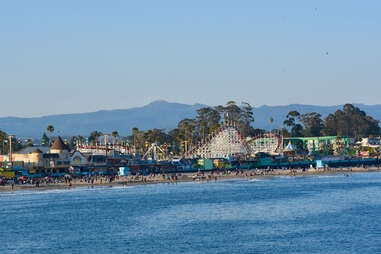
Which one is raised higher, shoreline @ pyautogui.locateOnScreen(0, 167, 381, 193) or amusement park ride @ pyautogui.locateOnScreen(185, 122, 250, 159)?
amusement park ride @ pyautogui.locateOnScreen(185, 122, 250, 159)

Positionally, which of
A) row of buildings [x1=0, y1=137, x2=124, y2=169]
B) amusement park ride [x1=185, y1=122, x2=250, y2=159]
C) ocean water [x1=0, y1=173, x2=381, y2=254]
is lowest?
ocean water [x1=0, y1=173, x2=381, y2=254]

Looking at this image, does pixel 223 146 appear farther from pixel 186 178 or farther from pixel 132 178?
pixel 132 178

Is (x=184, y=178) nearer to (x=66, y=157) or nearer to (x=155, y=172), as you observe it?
(x=155, y=172)

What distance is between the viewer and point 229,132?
17738 centimetres

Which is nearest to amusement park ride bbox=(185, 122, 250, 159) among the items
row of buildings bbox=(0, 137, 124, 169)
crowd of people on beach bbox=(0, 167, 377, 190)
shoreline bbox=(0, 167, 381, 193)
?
crowd of people on beach bbox=(0, 167, 377, 190)

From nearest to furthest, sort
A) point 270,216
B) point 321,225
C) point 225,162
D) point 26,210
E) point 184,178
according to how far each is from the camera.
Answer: point 321,225, point 270,216, point 26,210, point 184,178, point 225,162

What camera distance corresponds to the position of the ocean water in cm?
4706

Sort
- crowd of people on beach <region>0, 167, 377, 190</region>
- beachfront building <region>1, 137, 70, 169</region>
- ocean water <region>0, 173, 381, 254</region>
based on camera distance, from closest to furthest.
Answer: ocean water <region>0, 173, 381, 254</region>, crowd of people on beach <region>0, 167, 377, 190</region>, beachfront building <region>1, 137, 70, 169</region>

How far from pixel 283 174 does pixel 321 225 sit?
89.9m

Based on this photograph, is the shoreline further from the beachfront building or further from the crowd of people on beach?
the beachfront building

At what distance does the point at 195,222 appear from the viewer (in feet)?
195

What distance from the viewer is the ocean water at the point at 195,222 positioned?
47.1 metres

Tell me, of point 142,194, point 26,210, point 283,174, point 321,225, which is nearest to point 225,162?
point 283,174

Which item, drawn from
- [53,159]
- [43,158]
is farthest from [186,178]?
[43,158]
